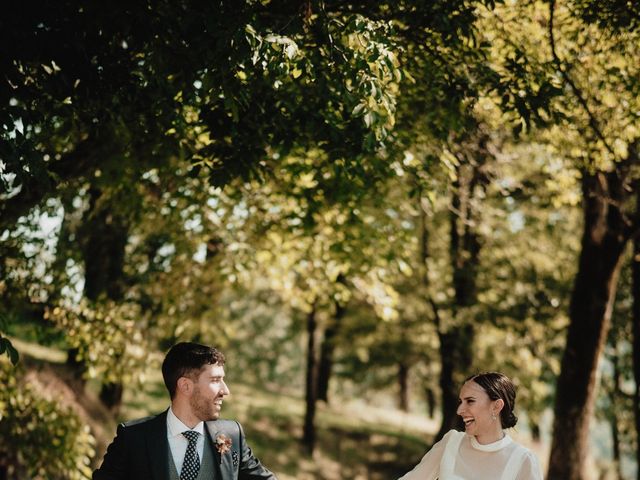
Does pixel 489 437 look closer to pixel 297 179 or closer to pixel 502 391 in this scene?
pixel 502 391

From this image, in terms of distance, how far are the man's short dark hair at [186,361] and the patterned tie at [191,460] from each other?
32 centimetres

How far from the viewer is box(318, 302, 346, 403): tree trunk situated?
2354cm

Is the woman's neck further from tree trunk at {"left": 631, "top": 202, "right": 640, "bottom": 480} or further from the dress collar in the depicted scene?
tree trunk at {"left": 631, "top": 202, "right": 640, "bottom": 480}

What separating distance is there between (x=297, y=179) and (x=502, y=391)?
5.65 metres

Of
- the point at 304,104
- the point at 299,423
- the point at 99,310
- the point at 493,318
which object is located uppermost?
the point at 304,104

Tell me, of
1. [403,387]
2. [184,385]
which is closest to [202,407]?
[184,385]

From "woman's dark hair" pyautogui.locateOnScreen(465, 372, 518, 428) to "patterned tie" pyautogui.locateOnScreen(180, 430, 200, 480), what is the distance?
6.90 ft

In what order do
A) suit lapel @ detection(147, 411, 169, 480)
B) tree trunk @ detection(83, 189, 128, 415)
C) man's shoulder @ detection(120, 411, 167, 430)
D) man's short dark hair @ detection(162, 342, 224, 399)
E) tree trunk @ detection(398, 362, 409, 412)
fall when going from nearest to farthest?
suit lapel @ detection(147, 411, 169, 480) < man's shoulder @ detection(120, 411, 167, 430) < man's short dark hair @ detection(162, 342, 224, 399) < tree trunk @ detection(83, 189, 128, 415) < tree trunk @ detection(398, 362, 409, 412)

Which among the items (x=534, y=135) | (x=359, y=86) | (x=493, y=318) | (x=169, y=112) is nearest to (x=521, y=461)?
(x=359, y=86)

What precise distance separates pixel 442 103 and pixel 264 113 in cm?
240

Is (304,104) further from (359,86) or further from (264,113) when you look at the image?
(359,86)

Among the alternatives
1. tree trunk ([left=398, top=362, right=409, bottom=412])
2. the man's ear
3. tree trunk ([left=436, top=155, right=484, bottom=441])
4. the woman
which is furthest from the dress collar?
tree trunk ([left=398, top=362, right=409, bottom=412])

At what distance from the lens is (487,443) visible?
15.2 ft

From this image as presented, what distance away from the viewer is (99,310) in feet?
27.3
